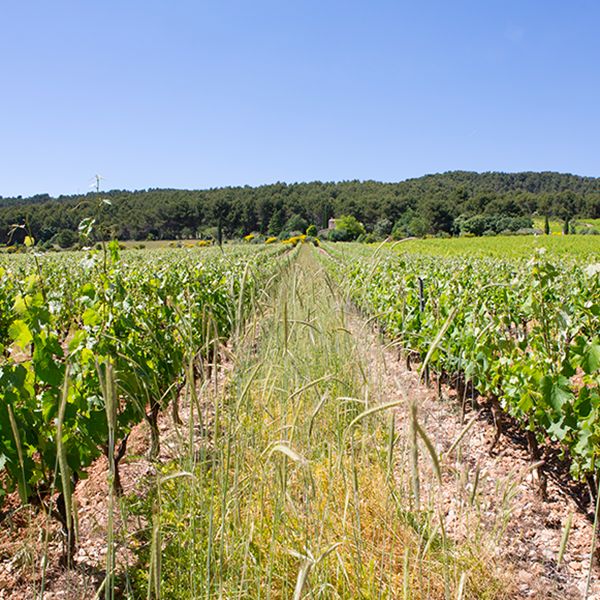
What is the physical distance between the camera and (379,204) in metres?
93.2

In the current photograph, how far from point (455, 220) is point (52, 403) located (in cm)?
7436

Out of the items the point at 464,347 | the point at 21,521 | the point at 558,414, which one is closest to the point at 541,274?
the point at 558,414

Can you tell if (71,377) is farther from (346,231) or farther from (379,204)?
(379,204)

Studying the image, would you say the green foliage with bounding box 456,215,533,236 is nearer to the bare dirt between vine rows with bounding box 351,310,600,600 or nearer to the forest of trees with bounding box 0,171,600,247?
the forest of trees with bounding box 0,171,600,247

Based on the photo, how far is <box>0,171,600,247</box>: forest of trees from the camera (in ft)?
206

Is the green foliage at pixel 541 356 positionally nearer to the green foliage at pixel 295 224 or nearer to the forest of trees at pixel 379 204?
the forest of trees at pixel 379 204

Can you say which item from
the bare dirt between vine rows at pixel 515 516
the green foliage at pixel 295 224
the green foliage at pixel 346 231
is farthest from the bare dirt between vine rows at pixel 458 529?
the green foliage at pixel 295 224

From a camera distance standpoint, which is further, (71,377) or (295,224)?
(295,224)

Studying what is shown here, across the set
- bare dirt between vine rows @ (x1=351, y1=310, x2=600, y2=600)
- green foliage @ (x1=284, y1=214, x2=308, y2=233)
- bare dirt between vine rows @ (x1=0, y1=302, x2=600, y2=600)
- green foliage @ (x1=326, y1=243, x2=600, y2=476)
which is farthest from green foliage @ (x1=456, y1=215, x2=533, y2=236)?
bare dirt between vine rows @ (x1=0, y1=302, x2=600, y2=600)

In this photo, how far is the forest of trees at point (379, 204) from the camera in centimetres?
6268

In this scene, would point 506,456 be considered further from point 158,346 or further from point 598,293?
point 158,346

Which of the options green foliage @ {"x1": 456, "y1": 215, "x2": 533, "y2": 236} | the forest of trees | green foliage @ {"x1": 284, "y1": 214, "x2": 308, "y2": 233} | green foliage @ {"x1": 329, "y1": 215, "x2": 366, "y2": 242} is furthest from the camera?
green foliage @ {"x1": 284, "y1": 214, "x2": 308, "y2": 233}

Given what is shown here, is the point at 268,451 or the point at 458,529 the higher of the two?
the point at 268,451

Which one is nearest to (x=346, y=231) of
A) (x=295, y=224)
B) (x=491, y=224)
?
(x=295, y=224)
